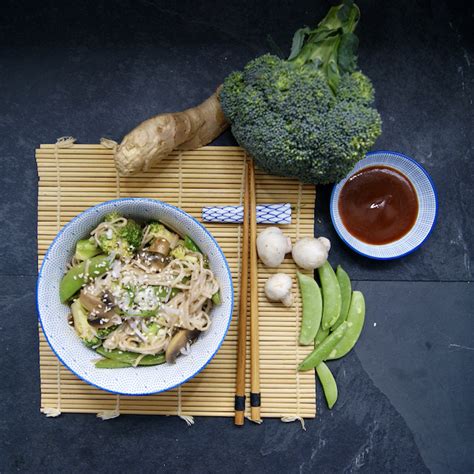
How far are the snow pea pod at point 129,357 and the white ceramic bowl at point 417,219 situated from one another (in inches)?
35.0

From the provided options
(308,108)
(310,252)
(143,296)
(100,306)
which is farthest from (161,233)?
(308,108)

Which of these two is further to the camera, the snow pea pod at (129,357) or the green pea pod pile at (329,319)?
the green pea pod pile at (329,319)

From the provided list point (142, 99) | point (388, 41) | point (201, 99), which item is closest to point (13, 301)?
point (142, 99)

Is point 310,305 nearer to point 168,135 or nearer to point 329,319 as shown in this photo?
point 329,319

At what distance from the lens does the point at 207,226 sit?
2.48m

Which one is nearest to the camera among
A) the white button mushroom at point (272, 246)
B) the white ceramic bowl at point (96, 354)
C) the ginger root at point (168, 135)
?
the white ceramic bowl at point (96, 354)

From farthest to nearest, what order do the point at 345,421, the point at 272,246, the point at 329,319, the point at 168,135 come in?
the point at 345,421 < the point at 329,319 < the point at 272,246 < the point at 168,135

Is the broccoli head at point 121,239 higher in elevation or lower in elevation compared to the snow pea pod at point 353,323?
higher

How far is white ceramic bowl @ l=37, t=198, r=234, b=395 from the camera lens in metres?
2.14

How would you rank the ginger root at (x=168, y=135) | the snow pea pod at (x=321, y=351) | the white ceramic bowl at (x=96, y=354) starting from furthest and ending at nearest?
the snow pea pod at (x=321, y=351)
the ginger root at (x=168, y=135)
the white ceramic bowl at (x=96, y=354)

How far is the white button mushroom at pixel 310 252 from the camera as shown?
7.89ft

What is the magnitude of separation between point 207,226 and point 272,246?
294 mm

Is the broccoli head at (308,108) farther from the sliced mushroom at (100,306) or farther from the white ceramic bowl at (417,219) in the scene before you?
the sliced mushroom at (100,306)

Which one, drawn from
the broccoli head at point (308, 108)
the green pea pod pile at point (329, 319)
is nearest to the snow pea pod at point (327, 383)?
the green pea pod pile at point (329, 319)
